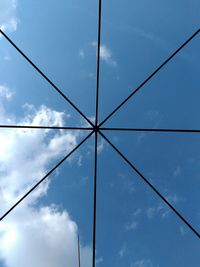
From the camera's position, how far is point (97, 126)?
58.3 feet
